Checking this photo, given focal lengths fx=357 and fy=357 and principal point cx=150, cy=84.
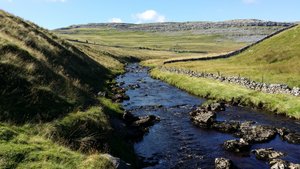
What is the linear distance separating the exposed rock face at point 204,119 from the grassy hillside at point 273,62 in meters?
22.6

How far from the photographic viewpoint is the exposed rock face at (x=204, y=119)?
41.5 meters

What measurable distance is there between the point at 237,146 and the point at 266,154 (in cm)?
278

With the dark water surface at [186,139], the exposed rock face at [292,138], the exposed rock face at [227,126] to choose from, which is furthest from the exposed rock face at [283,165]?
the exposed rock face at [227,126]

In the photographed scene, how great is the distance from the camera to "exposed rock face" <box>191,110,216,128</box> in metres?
41.5

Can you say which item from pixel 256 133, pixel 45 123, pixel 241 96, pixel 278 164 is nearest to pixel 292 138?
pixel 256 133

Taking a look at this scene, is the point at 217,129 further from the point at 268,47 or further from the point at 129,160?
the point at 268,47

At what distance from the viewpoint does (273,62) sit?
86.2 meters

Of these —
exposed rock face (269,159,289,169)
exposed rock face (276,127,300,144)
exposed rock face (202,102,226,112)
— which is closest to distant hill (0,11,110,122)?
exposed rock face (269,159,289,169)

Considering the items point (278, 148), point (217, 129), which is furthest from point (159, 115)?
point (278, 148)

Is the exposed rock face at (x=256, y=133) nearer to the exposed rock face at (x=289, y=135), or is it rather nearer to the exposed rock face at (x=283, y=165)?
the exposed rock face at (x=289, y=135)

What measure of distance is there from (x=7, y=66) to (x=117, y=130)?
1106cm

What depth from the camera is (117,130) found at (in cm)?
3306

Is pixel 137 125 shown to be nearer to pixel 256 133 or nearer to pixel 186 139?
pixel 186 139

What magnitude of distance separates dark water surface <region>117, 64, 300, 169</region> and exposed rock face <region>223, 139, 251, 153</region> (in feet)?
2.38
